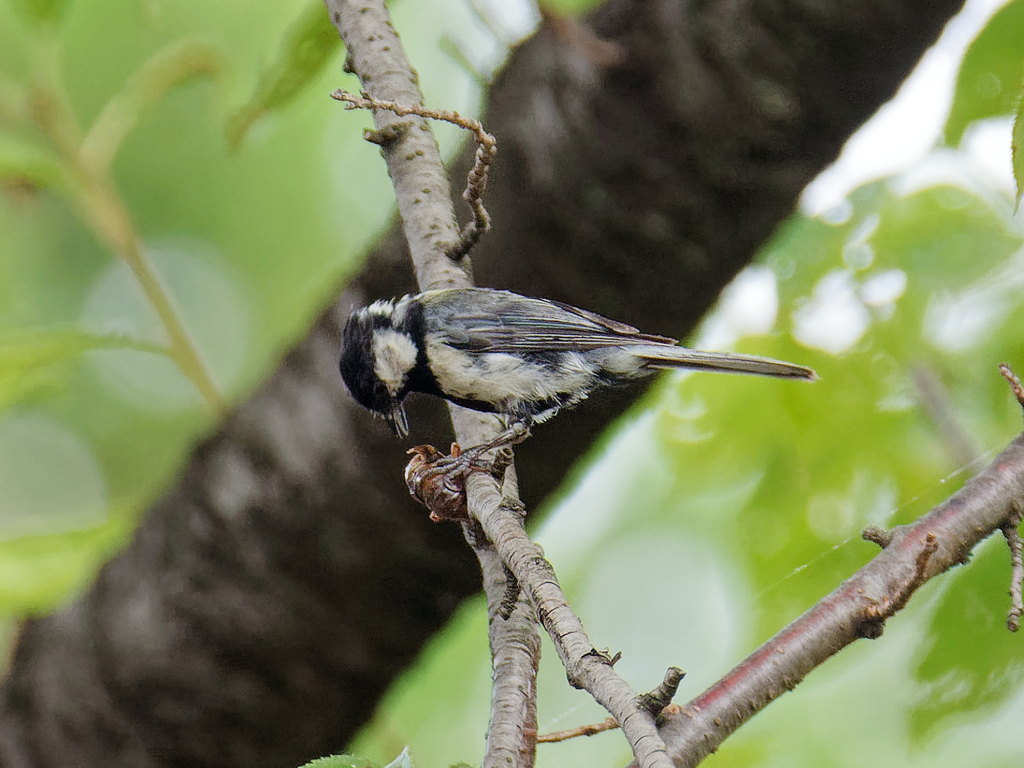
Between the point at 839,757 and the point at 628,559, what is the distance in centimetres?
63

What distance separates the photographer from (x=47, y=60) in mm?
1933

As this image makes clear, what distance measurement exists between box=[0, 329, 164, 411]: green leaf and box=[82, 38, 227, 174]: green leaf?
1.54ft

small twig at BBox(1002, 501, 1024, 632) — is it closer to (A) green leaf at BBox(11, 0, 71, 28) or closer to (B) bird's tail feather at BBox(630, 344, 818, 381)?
(B) bird's tail feather at BBox(630, 344, 818, 381)

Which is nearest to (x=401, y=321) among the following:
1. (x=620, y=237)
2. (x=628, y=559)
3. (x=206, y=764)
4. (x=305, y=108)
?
(x=620, y=237)

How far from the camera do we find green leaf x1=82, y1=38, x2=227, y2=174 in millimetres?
1741

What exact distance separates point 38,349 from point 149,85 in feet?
1.86

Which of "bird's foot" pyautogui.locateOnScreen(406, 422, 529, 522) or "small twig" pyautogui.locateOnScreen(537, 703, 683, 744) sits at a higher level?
"bird's foot" pyautogui.locateOnScreen(406, 422, 529, 522)

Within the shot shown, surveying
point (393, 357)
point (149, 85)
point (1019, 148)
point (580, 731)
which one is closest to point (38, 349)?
point (149, 85)

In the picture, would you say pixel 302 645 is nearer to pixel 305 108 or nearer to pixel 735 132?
pixel 735 132

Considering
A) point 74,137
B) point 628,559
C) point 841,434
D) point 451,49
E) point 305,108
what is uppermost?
point 305,108

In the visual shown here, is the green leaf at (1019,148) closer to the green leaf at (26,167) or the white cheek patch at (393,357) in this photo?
the white cheek patch at (393,357)

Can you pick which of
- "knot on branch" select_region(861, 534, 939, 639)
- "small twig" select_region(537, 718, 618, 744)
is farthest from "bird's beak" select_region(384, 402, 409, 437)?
"knot on branch" select_region(861, 534, 939, 639)

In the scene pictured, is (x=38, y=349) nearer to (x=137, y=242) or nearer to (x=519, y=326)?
(x=137, y=242)

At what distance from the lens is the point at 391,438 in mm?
1709
